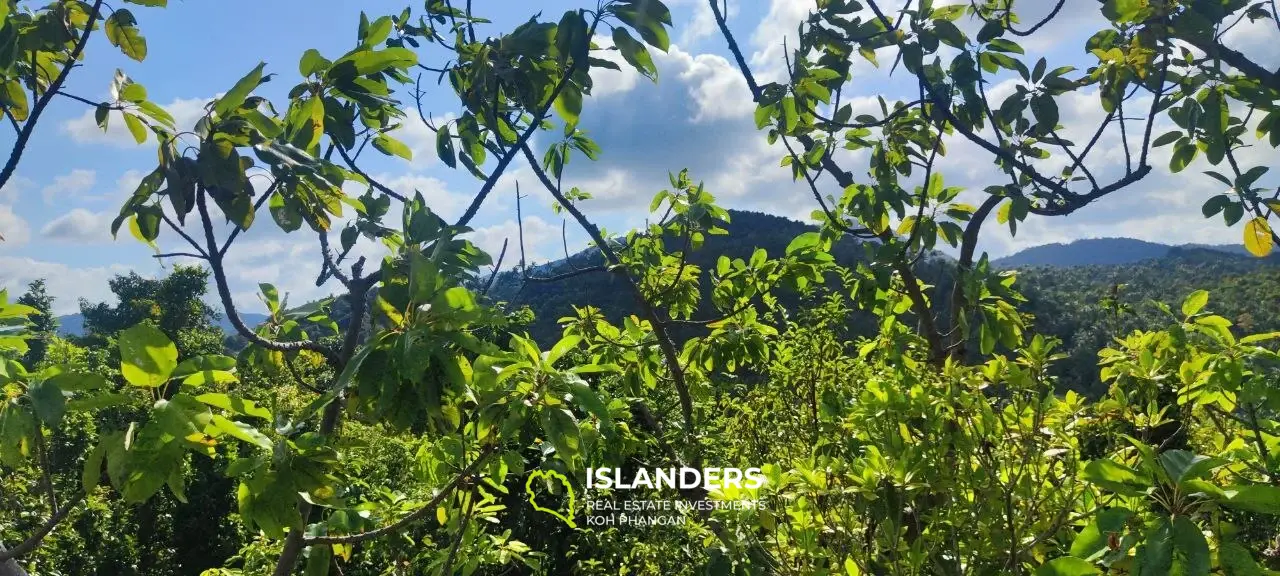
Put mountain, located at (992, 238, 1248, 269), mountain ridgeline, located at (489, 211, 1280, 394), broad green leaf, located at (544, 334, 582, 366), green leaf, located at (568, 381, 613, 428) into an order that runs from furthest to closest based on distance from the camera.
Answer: mountain, located at (992, 238, 1248, 269), mountain ridgeline, located at (489, 211, 1280, 394), broad green leaf, located at (544, 334, 582, 366), green leaf, located at (568, 381, 613, 428)

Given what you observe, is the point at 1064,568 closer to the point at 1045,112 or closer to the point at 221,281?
the point at 1045,112

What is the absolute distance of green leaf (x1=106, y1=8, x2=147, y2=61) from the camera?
69.7 inches

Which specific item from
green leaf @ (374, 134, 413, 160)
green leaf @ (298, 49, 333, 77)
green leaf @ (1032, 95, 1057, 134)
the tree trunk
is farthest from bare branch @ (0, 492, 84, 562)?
green leaf @ (1032, 95, 1057, 134)

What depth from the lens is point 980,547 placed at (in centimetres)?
217

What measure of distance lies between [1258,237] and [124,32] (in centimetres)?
271

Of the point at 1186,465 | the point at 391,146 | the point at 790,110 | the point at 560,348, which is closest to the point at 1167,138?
the point at 790,110

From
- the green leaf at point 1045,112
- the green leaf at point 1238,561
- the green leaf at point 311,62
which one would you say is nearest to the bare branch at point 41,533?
the green leaf at point 311,62

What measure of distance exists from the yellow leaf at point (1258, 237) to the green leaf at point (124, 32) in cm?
264

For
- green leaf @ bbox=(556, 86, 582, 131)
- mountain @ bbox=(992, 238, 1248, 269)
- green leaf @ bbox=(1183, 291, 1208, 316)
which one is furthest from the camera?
mountain @ bbox=(992, 238, 1248, 269)

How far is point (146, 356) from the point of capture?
116 cm

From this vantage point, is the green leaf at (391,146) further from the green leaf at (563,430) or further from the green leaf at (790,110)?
the green leaf at (790,110)

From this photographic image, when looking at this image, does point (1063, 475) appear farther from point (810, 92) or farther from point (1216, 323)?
point (810, 92)

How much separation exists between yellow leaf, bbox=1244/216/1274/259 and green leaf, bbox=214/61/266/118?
2.12 metres

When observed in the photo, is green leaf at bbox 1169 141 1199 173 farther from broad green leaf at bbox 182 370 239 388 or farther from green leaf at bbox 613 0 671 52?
broad green leaf at bbox 182 370 239 388
